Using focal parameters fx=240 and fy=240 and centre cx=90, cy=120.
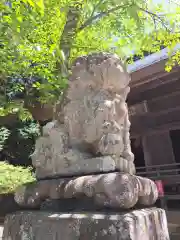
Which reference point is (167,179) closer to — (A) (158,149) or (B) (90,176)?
(A) (158,149)

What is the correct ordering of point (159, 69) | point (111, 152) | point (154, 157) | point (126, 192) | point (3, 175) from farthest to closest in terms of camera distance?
point (154, 157), point (3, 175), point (159, 69), point (111, 152), point (126, 192)

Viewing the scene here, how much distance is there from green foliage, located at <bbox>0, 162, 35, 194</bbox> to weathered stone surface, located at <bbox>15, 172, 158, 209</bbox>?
3.85 m

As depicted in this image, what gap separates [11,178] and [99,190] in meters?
4.74

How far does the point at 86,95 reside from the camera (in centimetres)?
225

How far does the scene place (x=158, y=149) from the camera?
26.8 ft

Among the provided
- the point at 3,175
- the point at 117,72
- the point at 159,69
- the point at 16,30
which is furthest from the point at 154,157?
the point at 16,30

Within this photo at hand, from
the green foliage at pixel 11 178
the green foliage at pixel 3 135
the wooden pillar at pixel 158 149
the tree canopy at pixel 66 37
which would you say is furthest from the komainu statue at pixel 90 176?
the wooden pillar at pixel 158 149

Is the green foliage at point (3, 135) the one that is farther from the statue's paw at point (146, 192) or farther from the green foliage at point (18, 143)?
the statue's paw at point (146, 192)

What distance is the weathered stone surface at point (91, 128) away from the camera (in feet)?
6.54

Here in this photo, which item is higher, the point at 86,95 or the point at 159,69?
the point at 159,69

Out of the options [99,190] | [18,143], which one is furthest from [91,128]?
[18,143]

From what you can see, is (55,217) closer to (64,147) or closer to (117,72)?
(64,147)

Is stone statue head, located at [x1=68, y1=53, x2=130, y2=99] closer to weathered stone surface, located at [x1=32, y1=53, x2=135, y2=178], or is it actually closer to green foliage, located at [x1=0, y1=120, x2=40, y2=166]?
weathered stone surface, located at [x1=32, y1=53, x2=135, y2=178]

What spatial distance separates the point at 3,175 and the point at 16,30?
15.3 feet
